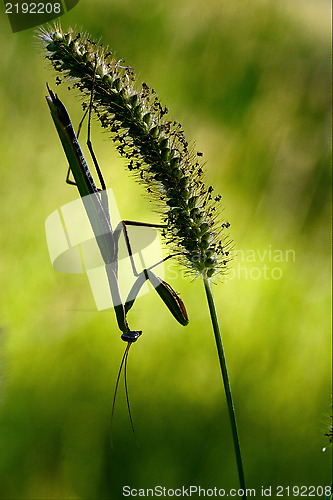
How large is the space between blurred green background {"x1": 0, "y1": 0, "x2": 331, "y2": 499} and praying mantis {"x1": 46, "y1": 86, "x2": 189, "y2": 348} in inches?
0.9

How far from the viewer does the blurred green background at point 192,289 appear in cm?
40

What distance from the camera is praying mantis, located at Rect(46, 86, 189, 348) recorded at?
37 cm

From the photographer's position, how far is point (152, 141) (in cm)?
34

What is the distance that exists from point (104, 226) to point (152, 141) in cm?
10

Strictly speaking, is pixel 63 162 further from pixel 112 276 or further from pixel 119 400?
pixel 119 400

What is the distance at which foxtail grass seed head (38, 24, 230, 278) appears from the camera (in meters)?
0.33

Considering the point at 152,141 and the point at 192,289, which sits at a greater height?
the point at 152,141

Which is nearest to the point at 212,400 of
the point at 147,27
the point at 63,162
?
the point at 63,162

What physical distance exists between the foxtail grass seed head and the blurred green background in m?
0.07

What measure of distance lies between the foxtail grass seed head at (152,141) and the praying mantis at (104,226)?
3 cm

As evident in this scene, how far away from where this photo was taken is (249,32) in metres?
0.51

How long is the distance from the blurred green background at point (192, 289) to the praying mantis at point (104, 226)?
24mm

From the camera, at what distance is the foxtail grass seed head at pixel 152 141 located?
328 millimetres

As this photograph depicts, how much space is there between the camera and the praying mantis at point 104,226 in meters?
0.37
